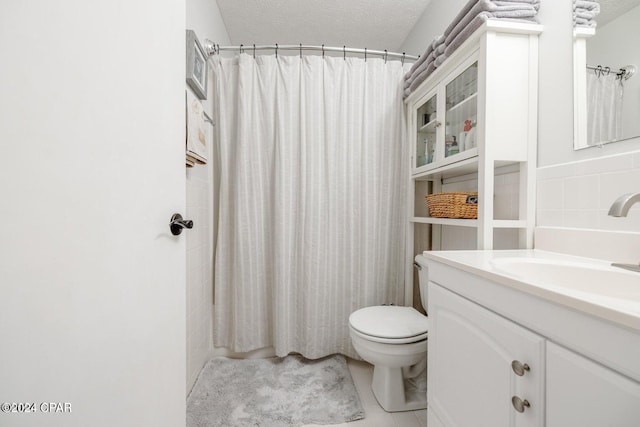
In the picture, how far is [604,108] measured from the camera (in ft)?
2.71

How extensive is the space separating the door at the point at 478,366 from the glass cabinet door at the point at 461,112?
2.48ft

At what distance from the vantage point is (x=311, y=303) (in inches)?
66.2

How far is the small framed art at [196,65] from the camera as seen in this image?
1.19 m

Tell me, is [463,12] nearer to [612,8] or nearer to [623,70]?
[612,8]

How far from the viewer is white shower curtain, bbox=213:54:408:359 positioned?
1661 millimetres

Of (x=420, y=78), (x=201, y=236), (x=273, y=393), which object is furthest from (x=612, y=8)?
(x=273, y=393)

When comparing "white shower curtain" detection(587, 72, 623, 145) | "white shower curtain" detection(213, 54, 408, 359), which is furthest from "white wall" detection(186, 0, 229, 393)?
"white shower curtain" detection(587, 72, 623, 145)

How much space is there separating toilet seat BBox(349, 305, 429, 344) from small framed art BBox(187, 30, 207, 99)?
144 cm

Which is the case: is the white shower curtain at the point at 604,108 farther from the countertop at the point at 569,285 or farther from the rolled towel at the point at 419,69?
the rolled towel at the point at 419,69

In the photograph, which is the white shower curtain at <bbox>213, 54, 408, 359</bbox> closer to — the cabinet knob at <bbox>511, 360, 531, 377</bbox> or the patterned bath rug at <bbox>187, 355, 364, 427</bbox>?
the patterned bath rug at <bbox>187, 355, 364, 427</bbox>

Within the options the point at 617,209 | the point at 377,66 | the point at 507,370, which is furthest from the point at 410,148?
the point at 507,370

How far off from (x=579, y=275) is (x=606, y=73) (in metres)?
0.66

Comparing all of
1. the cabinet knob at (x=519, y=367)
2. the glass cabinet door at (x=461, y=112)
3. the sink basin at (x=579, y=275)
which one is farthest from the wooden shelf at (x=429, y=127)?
the cabinet knob at (x=519, y=367)

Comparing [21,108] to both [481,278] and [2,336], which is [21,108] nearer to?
[2,336]
